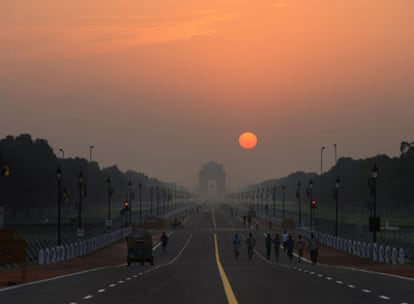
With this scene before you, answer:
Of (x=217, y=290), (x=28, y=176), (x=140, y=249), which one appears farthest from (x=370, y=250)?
(x=28, y=176)

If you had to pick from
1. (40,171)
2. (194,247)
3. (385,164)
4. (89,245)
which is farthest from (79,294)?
(385,164)

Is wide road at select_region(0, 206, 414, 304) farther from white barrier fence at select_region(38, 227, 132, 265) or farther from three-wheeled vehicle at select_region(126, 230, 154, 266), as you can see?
three-wheeled vehicle at select_region(126, 230, 154, 266)

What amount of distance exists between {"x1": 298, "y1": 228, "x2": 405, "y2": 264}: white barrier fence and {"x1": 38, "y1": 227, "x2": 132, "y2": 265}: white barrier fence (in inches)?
808

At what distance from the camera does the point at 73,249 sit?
58156 mm

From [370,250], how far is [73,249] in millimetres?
21293

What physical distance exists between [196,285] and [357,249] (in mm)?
37037

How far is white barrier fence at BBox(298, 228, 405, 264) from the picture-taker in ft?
153

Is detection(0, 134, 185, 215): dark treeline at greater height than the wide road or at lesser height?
greater

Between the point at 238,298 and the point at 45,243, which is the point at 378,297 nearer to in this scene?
the point at 238,298

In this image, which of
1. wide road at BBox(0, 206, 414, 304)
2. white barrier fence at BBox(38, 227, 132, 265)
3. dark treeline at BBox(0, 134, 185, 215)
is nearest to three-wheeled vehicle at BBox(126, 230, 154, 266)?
white barrier fence at BBox(38, 227, 132, 265)

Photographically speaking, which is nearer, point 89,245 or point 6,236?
point 6,236

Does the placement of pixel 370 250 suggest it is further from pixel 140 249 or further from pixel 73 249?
pixel 73 249

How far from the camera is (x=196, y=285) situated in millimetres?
25000

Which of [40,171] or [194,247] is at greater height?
[40,171]
